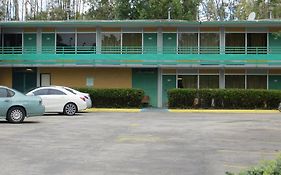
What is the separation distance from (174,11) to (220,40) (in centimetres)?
1836

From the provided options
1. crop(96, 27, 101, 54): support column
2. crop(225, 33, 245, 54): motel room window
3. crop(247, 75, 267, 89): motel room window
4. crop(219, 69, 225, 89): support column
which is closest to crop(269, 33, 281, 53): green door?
crop(225, 33, 245, 54): motel room window

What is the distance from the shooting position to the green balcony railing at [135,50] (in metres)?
35.0

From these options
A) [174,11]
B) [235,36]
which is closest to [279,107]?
[235,36]

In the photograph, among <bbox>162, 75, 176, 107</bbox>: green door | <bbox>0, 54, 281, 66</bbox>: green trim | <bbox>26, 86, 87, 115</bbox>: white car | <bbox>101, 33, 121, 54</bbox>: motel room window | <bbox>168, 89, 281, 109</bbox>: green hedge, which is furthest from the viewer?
<bbox>101, 33, 121, 54</bbox>: motel room window

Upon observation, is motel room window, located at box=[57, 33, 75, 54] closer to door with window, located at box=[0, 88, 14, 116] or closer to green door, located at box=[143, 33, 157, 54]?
green door, located at box=[143, 33, 157, 54]

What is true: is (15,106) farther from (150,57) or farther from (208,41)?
(208,41)

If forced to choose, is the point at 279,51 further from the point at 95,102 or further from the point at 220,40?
the point at 95,102

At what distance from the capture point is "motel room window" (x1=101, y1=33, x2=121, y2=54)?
117 feet

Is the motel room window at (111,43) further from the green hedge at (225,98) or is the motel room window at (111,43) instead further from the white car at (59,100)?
the white car at (59,100)

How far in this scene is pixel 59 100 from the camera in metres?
25.3

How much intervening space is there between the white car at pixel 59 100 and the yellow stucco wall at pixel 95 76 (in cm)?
973

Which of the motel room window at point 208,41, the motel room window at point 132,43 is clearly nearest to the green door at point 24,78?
the motel room window at point 132,43

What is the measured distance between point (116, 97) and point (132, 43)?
5720mm

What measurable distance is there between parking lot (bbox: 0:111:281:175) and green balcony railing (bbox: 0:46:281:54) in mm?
17403
